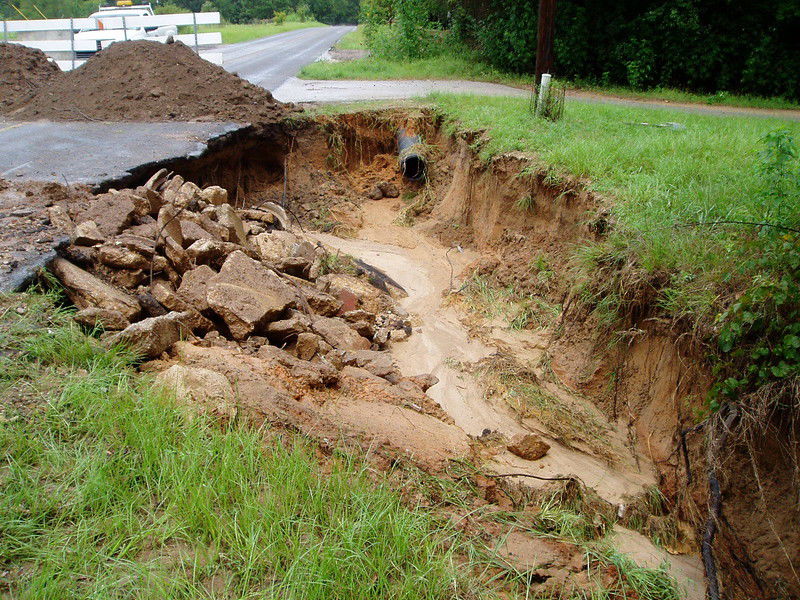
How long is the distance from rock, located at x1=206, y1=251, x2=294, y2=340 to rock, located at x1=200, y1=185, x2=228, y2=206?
1768 millimetres

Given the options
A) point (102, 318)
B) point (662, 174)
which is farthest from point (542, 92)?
point (102, 318)

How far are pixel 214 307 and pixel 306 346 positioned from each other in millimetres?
830

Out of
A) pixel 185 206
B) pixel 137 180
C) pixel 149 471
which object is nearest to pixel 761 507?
pixel 149 471

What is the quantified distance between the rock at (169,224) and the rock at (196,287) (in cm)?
60

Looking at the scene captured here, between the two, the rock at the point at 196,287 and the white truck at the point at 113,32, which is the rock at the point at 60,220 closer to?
the rock at the point at 196,287

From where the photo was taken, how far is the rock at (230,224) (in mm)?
6926

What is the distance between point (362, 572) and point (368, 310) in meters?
4.86

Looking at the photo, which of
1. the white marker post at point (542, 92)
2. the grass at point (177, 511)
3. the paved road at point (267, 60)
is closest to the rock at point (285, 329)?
the grass at point (177, 511)

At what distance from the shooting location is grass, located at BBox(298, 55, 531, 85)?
15.5 metres

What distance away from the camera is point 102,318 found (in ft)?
→ 14.4

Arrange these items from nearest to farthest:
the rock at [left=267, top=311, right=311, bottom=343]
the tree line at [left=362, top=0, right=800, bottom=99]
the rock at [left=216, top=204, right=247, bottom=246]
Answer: the rock at [left=267, top=311, right=311, bottom=343] → the rock at [left=216, top=204, right=247, bottom=246] → the tree line at [left=362, top=0, right=800, bottom=99]

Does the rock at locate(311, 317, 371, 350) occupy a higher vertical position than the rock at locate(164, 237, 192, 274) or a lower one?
lower

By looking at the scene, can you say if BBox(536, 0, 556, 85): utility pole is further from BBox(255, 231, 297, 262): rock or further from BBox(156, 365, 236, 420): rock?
BBox(156, 365, 236, 420): rock

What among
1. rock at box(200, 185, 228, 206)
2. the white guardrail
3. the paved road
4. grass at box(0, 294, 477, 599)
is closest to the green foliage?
grass at box(0, 294, 477, 599)
